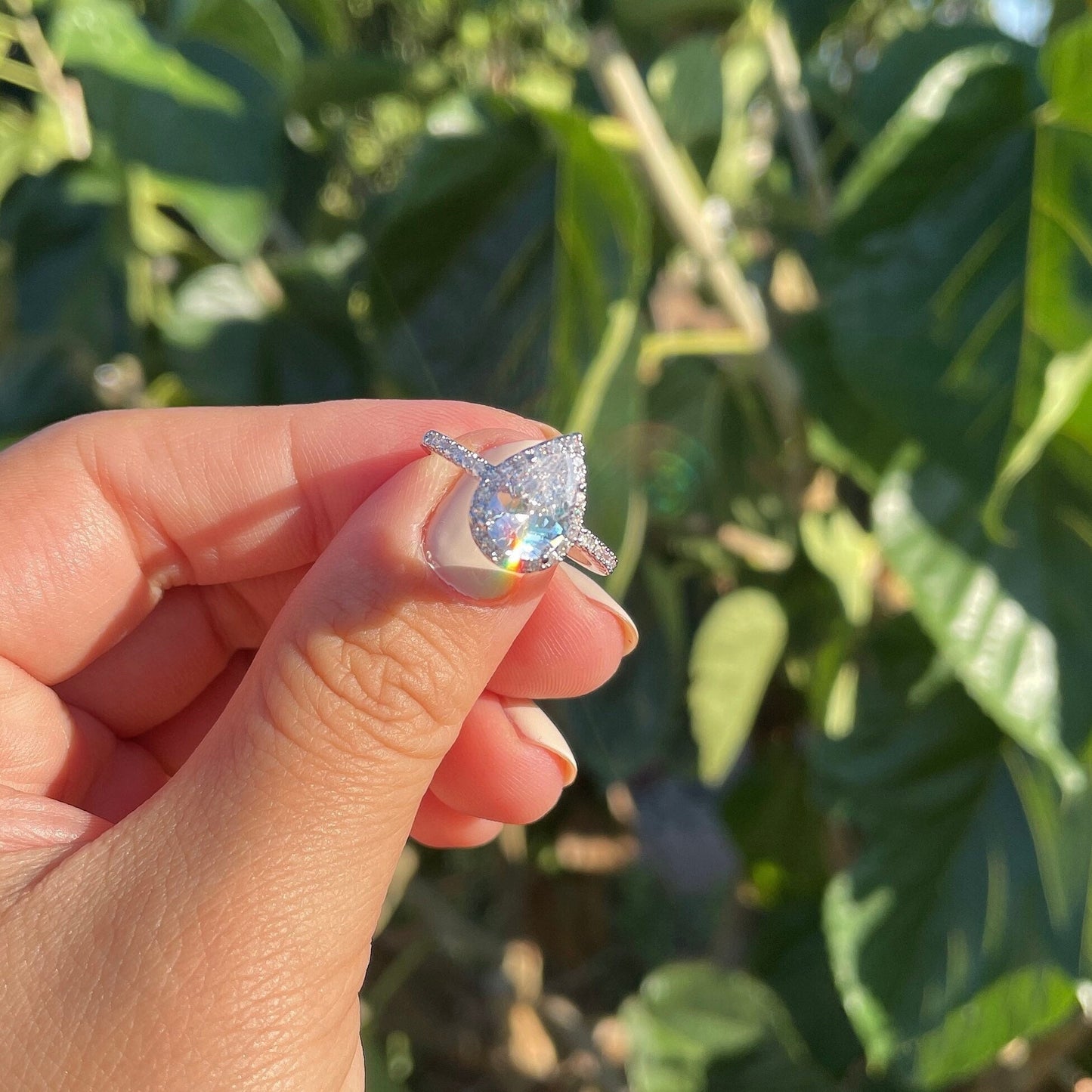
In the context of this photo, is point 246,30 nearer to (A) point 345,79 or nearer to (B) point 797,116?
(A) point 345,79

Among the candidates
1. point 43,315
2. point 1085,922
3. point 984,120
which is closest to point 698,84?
point 984,120

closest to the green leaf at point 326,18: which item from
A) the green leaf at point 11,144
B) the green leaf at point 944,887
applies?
the green leaf at point 11,144

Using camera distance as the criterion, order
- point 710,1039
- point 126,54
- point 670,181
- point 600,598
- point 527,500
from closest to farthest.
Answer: point 527,500 → point 600,598 → point 126,54 → point 670,181 → point 710,1039

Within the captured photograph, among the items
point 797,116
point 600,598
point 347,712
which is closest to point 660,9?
point 797,116

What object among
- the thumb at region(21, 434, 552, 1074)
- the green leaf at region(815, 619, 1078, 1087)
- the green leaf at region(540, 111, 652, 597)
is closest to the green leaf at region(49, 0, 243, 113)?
the green leaf at region(540, 111, 652, 597)

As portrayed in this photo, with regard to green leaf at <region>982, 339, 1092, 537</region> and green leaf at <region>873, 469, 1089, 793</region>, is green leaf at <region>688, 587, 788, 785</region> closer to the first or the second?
green leaf at <region>873, 469, 1089, 793</region>

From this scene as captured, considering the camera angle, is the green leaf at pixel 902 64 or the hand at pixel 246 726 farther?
the green leaf at pixel 902 64

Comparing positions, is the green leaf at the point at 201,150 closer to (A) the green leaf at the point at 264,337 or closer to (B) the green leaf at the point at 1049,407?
(A) the green leaf at the point at 264,337

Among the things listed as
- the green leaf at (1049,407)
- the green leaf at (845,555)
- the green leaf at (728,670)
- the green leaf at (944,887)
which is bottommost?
the green leaf at (944,887)
